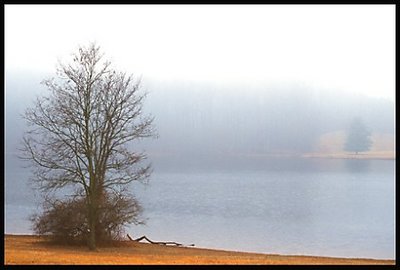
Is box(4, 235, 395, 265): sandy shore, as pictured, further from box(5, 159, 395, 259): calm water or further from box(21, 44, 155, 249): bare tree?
box(5, 159, 395, 259): calm water

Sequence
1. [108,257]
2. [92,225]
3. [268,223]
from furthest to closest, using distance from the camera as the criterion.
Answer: [268,223] < [92,225] < [108,257]

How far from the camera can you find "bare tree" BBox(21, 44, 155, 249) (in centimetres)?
2438

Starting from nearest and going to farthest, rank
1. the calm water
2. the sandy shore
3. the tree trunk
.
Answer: the sandy shore → the tree trunk → the calm water

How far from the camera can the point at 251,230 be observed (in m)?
47.9

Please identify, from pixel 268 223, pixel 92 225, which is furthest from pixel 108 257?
pixel 268 223

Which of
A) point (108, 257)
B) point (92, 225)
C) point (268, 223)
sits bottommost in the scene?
point (268, 223)

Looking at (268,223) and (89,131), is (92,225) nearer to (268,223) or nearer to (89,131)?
(89,131)

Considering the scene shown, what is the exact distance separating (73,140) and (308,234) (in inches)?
1114

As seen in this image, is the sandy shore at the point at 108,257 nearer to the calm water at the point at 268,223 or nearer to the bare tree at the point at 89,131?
the bare tree at the point at 89,131

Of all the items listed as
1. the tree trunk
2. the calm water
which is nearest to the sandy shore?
the tree trunk

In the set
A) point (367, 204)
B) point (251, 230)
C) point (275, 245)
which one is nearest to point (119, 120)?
point (275, 245)

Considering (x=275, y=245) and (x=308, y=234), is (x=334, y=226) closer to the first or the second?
(x=308, y=234)

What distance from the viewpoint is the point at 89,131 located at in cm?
2462

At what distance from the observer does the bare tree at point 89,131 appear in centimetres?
2438
